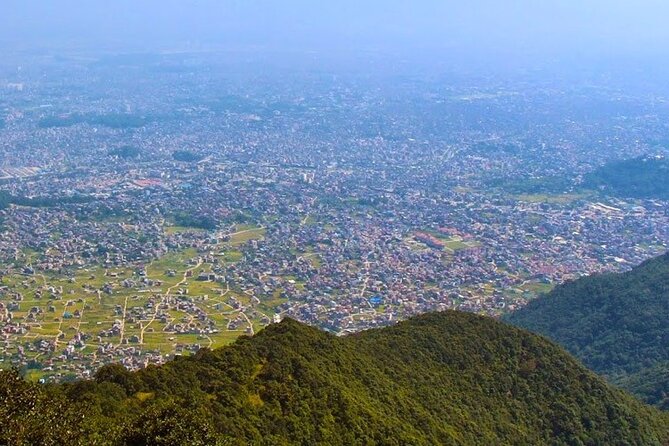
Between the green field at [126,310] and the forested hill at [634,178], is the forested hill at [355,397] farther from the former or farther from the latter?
the forested hill at [634,178]

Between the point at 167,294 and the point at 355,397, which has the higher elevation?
the point at 355,397

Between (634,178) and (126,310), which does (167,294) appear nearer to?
(126,310)

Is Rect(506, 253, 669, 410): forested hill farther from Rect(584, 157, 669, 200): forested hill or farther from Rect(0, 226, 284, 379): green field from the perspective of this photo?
Rect(584, 157, 669, 200): forested hill

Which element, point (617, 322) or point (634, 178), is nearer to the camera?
point (617, 322)

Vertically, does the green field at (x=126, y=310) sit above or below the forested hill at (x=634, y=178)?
above

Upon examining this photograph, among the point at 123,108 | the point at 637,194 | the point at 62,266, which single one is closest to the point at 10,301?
the point at 62,266

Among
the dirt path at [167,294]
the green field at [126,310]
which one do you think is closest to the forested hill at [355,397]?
the green field at [126,310]

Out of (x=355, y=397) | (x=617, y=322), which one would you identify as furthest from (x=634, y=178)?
(x=355, y=397)
